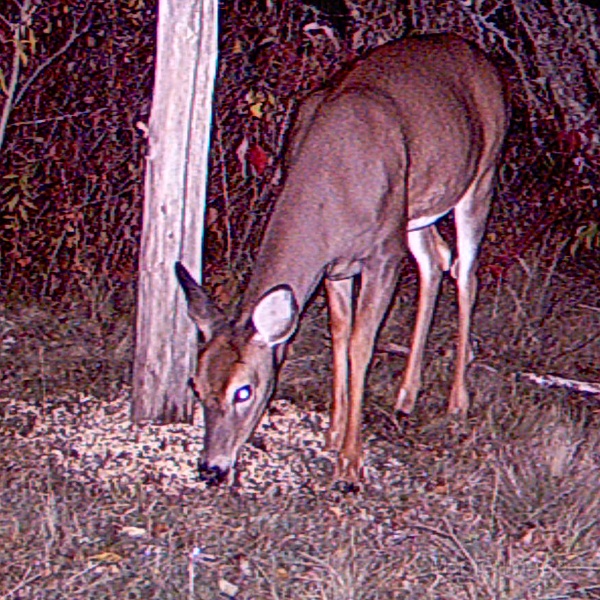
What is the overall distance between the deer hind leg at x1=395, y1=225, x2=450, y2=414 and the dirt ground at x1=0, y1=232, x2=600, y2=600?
0.41ft

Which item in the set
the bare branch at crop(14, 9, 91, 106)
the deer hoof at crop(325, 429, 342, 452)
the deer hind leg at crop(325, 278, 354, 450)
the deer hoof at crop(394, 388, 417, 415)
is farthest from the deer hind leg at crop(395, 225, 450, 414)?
the bare branch at crop(14, 9, 91, 106)

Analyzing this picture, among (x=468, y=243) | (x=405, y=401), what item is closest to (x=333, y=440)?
(x=405, y=401)

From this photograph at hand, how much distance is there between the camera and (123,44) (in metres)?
8.35

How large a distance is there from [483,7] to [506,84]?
5.84 feet

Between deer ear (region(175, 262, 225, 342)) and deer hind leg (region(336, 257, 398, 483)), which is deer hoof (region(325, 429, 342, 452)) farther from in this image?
deer ear (region(175, 262, 225, 342))

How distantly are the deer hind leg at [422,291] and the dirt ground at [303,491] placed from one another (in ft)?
0.41

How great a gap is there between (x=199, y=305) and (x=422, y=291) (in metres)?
2.10

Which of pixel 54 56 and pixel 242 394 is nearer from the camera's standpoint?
pixel 242 394

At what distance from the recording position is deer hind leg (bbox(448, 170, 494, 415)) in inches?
290

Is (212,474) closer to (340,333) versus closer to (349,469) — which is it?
(349,469)

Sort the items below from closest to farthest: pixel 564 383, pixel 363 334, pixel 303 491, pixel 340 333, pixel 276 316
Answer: pixel 276 316 < pixel 303 491 < pixel 363 334 < pixel 340 333 < pixel 564 383

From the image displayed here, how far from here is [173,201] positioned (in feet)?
19.8

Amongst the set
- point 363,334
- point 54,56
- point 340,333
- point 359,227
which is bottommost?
point 340,333

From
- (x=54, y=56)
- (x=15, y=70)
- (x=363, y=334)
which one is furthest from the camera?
(x=54, y=56)
